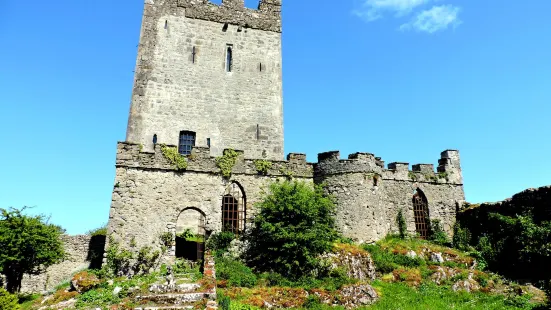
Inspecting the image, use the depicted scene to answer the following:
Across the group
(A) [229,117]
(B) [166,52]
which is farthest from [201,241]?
(B) [166,52]

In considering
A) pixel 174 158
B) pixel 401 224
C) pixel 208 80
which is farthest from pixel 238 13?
pixel 401 224

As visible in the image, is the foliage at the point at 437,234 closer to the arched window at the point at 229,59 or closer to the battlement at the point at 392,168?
the battlement at the point at 392,168

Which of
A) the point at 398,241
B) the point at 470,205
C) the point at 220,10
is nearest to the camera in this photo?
the point at 398,241

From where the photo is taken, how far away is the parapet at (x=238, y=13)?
2588 centimetres

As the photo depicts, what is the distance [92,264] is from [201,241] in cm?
597

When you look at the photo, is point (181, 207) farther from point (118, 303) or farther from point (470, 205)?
point (470, 205)

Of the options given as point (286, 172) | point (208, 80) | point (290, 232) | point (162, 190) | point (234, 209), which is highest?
point (208, 80)

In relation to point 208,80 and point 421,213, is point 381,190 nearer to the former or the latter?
point 421,213

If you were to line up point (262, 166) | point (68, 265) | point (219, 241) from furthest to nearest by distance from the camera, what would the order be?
point (68, 265), point (262, 166), point (219, 241)

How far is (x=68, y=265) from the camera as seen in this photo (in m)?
21.2

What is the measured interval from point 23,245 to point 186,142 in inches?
373

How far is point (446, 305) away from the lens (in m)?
14.4

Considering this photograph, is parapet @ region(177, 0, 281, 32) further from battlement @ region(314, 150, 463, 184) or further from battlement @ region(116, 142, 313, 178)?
battlement @ region(314, 150, 463, 184)

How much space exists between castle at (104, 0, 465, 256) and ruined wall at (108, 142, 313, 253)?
5 cm
